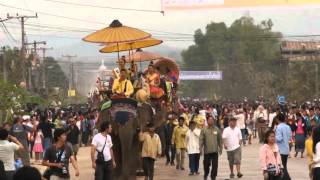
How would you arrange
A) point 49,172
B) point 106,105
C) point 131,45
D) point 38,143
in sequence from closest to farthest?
point 49,172 → point 106,105 → point 131,45 → point 38,143

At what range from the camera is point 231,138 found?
18.3 m

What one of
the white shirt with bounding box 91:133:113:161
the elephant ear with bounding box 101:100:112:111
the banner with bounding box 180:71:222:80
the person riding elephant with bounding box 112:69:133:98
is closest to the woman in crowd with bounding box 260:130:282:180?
the white shirt with bounding box 91:133:113:161

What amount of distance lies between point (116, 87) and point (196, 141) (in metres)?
3.59

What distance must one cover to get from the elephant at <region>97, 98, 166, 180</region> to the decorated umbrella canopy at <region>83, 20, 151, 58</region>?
A: 1532mm

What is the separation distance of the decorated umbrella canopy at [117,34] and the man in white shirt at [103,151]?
127 inches

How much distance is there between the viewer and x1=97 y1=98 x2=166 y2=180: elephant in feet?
53.0

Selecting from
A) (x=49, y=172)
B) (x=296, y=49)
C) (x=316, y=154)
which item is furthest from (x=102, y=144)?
(x=296, y=49)

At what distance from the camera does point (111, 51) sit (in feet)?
67.5

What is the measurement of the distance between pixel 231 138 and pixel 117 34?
12.3 feet

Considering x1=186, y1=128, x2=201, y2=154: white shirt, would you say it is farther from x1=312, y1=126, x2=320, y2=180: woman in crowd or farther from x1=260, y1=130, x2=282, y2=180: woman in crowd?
x1=312, y1=126, x2=320, y2=180: woman in crowd

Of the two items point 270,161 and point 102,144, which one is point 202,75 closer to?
point 102,144

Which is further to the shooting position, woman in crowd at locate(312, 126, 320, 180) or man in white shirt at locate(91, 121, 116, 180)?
man in white shirt at locate(91, 121, 116, 180)

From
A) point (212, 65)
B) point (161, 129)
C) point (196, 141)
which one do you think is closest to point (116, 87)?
point (196, 141)

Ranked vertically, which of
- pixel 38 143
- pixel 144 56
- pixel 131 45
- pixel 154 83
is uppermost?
pixel 131 45
